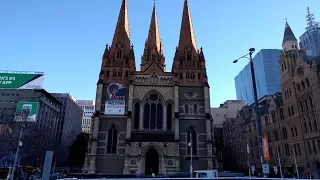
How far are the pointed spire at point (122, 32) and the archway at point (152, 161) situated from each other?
18.2 meters

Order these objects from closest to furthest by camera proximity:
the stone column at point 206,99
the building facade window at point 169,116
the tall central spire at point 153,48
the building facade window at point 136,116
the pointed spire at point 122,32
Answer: the building facade window at point 136,116, the building facade window at point 169,116, the stone column at point 206,99, the pointed spire at point 122,32, the tall central spire at point 153,48

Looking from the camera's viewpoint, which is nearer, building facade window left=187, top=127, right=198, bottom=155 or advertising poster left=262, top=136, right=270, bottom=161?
advertising poster left=262, top=136, right=270, bottom=161

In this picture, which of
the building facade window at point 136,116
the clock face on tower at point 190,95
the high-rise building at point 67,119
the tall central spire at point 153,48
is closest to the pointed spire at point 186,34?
the tall central spire at point 153,48

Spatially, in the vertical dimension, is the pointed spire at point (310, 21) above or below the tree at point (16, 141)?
above

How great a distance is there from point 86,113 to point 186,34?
13131cm

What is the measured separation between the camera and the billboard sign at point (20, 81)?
41.1 m

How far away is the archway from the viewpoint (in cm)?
3894

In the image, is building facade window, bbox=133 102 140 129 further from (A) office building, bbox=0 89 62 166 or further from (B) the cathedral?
(A) office building, bbox=0 89 62 166

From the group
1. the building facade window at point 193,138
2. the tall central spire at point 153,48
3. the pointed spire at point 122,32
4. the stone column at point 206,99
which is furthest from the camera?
the tall central spire at point 153,48

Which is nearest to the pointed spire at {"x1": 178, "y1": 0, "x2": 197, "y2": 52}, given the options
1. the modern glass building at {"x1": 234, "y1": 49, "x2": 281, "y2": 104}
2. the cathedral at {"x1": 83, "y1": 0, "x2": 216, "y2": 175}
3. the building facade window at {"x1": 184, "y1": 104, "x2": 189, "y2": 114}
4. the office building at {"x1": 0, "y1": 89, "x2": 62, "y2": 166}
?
the cathedral at {"x1": 83, "y1": 0, "x2": 216, "y2": 175}

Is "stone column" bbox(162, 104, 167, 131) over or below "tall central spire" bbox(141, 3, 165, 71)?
below

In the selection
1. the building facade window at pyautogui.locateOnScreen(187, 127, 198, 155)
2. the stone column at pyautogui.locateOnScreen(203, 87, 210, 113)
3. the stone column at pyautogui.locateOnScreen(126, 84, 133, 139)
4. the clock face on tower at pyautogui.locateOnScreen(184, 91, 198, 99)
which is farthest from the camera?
the clock face on tower at pyautogui.locateOnScreen(184, 91, 198, 99)

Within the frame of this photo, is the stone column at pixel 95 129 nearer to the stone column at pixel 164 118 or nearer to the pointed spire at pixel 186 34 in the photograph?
the stone column at pixel 164 118

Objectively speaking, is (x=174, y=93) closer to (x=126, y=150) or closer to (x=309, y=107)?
(x=126, y=150)
